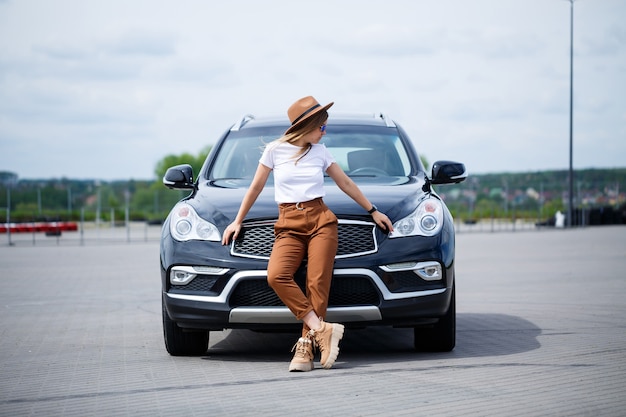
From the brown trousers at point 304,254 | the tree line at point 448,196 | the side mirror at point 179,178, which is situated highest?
the side mirror at point 179,178

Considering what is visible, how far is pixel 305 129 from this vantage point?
655cm

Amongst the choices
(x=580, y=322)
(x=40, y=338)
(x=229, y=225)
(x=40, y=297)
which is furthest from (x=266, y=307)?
(x=40, y=297)

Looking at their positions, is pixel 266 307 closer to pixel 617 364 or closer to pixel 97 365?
pixel 97 365

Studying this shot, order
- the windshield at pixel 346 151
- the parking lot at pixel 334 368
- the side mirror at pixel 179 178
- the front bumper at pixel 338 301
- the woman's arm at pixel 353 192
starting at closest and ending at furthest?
the parking lot at pixel 334 368 → the front bumper at pixel 338 301 → the woman's arm at pixel 353 192 → the side mirror at pixel 179 178 → the windshield at pixel 346 151

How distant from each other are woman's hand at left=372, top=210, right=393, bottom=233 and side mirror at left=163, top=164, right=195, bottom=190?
166 centimetres

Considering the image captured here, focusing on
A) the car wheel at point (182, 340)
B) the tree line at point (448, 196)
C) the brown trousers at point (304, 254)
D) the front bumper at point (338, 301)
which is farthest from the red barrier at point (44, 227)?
the brown trousers at point (304, 254)

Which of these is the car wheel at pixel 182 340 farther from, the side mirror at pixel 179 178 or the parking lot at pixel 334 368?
the side mirror at pixel 179 178

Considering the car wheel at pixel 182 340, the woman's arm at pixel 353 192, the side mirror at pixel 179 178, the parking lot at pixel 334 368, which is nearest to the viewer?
the parking lot at pixel 334 368

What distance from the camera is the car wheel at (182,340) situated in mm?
7160

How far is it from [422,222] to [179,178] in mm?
1875

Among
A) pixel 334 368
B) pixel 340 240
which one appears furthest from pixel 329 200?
pixel 334 368

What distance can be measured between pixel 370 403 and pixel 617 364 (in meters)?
1.99

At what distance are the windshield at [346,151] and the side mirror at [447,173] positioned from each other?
0.32 m

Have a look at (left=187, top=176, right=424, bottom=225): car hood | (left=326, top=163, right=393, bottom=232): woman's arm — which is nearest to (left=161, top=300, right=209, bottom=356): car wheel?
(left=187, top=176, right=424, bottom=225): car hood
